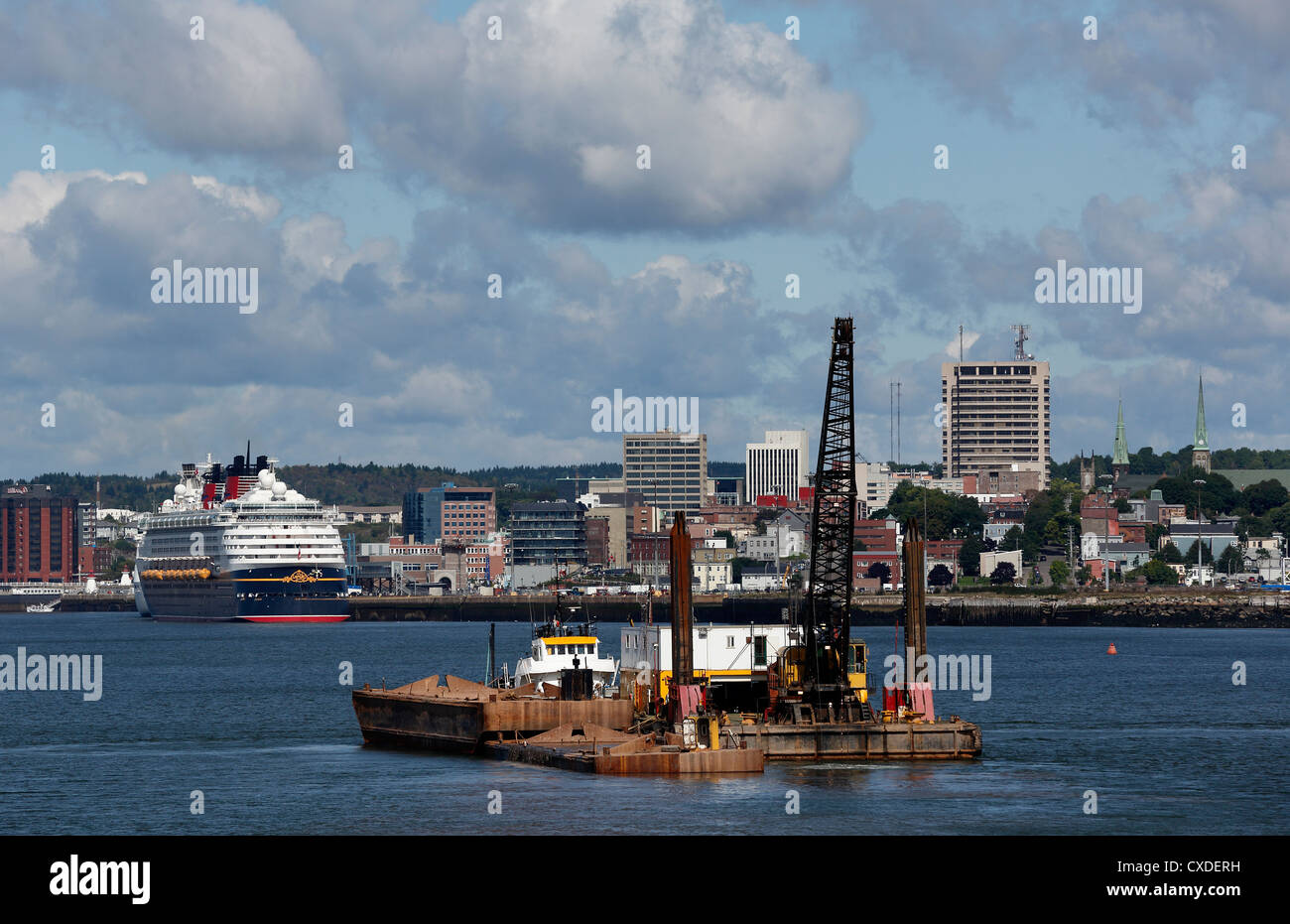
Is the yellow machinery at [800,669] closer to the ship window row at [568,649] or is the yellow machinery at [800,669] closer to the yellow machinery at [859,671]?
the yellow machinery at [859,671]

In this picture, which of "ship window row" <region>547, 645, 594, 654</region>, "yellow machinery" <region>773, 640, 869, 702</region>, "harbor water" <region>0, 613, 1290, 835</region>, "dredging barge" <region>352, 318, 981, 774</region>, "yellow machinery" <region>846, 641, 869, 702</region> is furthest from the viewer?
"ship window row" <region>547, 645, 594, 654</region>

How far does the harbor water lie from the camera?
4462 centimetres

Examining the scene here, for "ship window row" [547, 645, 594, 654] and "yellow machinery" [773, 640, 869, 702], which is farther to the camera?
"ship window row" [547, 645, 594, 654]

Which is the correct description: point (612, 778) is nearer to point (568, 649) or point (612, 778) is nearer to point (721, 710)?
point (721, 710)

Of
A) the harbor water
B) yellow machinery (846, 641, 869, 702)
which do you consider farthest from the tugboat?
yellow machinery (846, 641, 869, 702)

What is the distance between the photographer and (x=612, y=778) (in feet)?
169

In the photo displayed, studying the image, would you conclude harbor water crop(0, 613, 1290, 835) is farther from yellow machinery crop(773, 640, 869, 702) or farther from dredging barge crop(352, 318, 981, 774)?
yellow machinery crop(773, 640, 869, 702)

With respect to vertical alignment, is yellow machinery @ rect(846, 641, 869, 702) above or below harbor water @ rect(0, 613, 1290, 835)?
above

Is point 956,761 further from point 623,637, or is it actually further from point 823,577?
point 623,637

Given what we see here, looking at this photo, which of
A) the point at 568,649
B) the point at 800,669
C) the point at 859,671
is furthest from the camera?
the point at 568,649

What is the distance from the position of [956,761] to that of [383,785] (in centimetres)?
1772

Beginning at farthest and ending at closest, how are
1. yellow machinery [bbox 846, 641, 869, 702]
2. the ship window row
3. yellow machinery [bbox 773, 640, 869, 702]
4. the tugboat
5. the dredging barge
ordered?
the ship window row → the tugboat → yellow machinery [bbox 846, 641, 869, 702] → yellow machinery [bbox 773, 640, 869, 702] → the dredging barge

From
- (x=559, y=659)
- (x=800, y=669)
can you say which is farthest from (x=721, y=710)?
(x=559, y=659)
